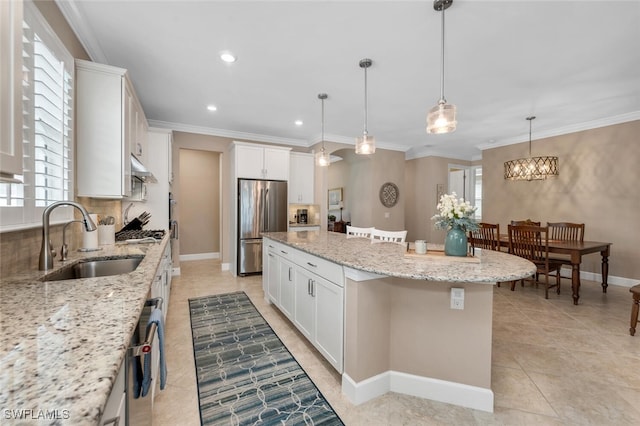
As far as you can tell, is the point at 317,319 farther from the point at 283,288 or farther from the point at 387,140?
the point at 387,140

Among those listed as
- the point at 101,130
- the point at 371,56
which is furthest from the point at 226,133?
the point at 371,56

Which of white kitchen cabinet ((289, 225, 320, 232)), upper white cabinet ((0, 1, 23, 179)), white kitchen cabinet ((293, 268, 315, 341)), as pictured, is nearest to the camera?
upper white cabinet ((0, 1, 23, 179))

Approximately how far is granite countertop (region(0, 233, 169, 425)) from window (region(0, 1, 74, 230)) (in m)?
0.40

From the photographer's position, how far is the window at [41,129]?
1.37 metres

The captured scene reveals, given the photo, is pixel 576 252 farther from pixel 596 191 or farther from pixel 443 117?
pixel 443 117

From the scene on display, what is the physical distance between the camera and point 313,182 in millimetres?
5746

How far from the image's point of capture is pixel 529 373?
83.3 inches

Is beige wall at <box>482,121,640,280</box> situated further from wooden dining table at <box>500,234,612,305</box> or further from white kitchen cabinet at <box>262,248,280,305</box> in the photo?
white kitchen cabinet at <box>262,248,280,305</box>

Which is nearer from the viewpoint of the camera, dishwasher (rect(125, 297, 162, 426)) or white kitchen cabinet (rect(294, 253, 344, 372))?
dishwasher (rect(125, 297, 162, 426))

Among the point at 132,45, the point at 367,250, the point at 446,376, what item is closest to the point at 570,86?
the point at 367,250

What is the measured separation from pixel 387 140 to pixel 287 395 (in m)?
5.30

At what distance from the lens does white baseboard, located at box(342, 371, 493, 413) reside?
69.1 inches

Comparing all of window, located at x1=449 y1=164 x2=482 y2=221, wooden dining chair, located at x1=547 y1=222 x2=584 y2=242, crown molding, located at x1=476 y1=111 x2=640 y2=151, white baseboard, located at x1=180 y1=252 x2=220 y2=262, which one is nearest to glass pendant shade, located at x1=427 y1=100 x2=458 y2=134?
wooden dining chair, located at x1=547 y1=222 x2=584 y2=242

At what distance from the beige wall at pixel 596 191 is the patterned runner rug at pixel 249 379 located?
539 cm
